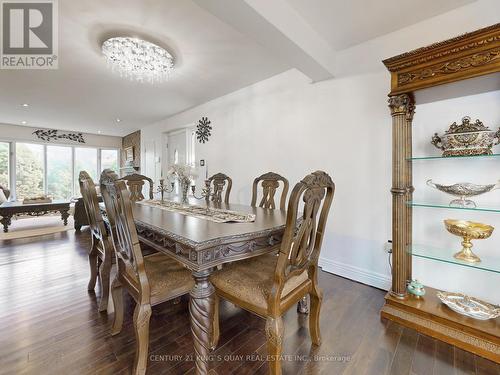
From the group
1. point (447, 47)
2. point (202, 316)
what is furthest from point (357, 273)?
point (447, 47)

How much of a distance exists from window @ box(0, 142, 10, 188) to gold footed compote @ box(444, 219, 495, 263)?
30.1ft

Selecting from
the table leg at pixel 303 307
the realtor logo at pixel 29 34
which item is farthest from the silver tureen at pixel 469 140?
the realtor logo at pixel 29 34

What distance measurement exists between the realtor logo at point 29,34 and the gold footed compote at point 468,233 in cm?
352

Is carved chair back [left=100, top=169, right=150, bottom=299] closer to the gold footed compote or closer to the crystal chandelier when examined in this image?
the crystal chandelier

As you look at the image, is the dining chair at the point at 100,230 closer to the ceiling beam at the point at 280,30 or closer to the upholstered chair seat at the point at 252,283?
the upholstered chair seat at the point at 252,283

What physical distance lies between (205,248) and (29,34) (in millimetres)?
2809

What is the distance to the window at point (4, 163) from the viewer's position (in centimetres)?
600

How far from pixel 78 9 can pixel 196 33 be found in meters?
0.96

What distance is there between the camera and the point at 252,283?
1243 mm

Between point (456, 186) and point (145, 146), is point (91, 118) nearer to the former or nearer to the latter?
point (145, 146)

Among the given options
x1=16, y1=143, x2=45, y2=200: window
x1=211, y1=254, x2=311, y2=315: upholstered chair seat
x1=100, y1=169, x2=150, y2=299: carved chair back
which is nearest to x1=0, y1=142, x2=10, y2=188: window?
x1=16, y1=143, x2=45, y2=200: window

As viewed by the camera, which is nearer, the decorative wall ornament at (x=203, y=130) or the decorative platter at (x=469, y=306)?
the decorative platter at (x=469, y=306)

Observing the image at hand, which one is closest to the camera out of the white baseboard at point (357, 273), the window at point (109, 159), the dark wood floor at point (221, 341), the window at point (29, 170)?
the dark wood floor at point (221, 341)

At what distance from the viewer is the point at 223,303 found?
195 cm
